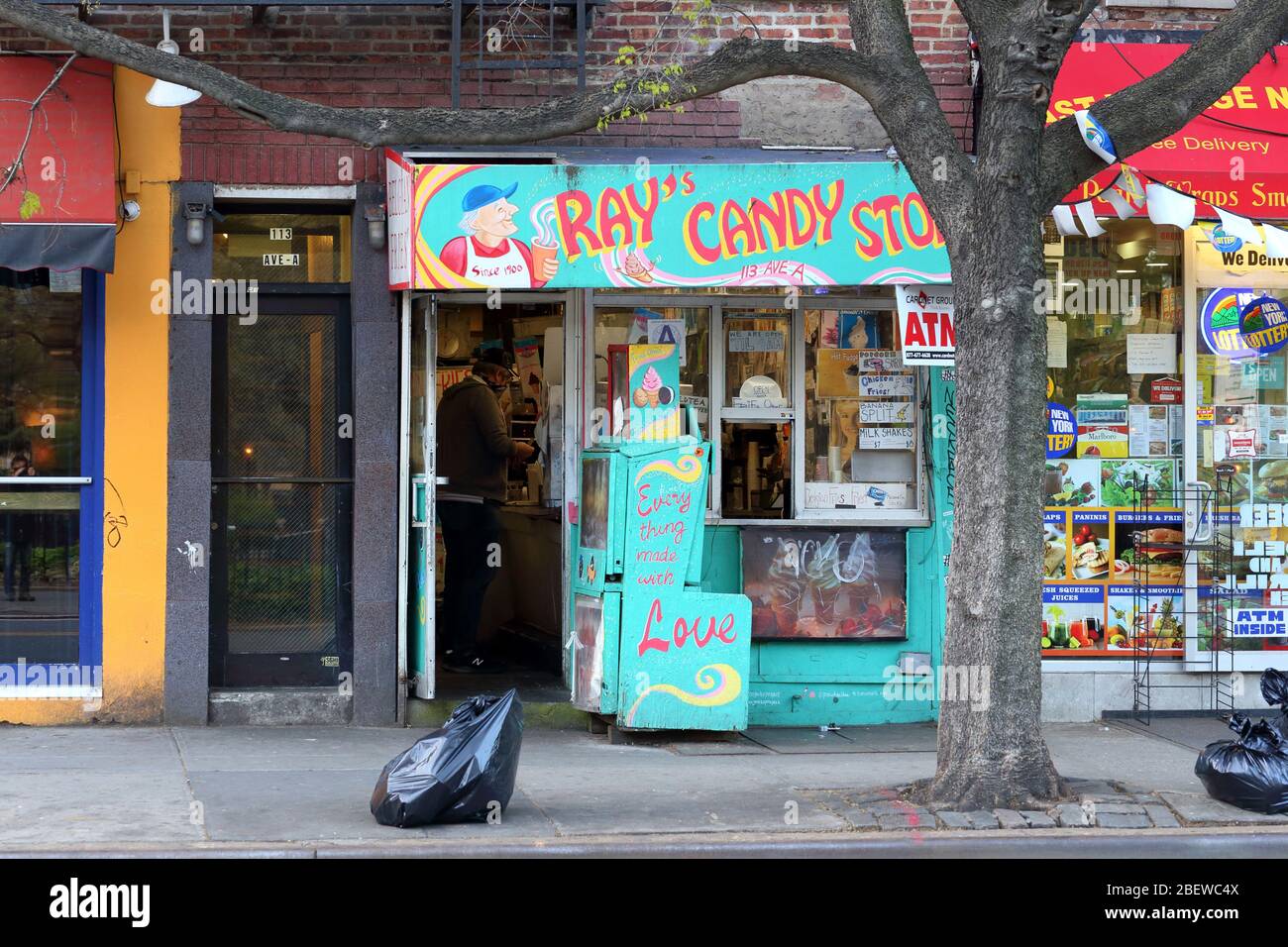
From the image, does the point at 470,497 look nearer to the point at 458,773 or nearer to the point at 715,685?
the point at 715,685

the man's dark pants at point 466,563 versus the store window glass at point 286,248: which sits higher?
the store window glass at point 286,248

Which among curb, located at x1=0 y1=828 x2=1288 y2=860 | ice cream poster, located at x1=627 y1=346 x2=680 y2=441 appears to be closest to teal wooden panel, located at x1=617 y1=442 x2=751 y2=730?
ice cream poster, located at x1=627 y1=346 x2=680 y2=441

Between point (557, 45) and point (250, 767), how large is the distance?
501 cm

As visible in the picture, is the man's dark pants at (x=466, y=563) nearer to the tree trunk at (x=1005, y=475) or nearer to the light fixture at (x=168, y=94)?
the light fixture at (x=168, y=94)

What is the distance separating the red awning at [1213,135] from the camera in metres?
9.84

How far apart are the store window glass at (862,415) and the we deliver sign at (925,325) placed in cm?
79

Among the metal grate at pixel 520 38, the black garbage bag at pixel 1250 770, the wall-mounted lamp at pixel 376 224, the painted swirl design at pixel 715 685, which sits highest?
the metal grate at pixel 520 38

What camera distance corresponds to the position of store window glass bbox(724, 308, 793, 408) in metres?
10.5

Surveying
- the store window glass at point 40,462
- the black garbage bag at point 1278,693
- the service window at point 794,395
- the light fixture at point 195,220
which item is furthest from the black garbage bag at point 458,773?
the black garbage bag at point 1278,693

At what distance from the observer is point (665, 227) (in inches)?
370

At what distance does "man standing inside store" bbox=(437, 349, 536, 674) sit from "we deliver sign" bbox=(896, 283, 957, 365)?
9.94ft

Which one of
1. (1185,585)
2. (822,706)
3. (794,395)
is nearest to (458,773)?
(822,706)

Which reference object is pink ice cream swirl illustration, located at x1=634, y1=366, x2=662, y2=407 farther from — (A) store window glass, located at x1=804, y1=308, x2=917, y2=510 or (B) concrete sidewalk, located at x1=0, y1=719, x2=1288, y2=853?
(B) concrete sidewalk, located at x1=0, y1=719, x2=1288, y2=853

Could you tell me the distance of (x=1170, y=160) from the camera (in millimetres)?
9867
